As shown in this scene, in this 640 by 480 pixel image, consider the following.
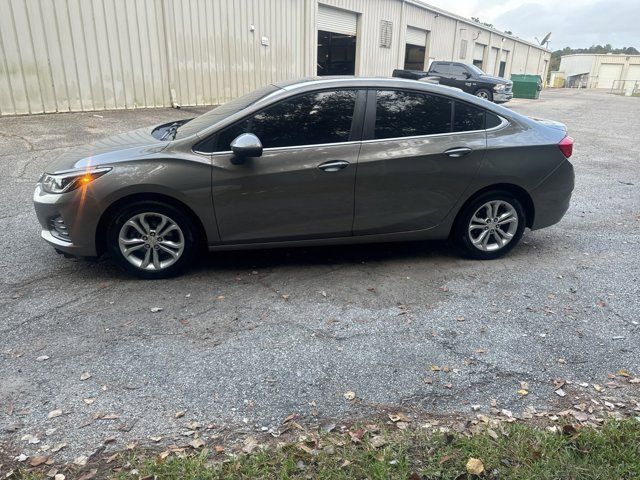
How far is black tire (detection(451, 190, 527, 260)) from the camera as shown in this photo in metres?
4.82

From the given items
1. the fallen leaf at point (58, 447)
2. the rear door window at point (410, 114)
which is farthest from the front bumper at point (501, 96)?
the fallen leaf at point (58, 447)

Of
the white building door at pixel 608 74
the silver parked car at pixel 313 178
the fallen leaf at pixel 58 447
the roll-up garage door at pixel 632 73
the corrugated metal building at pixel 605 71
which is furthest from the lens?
the white building door at pixel 608 74

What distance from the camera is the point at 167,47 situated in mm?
13289

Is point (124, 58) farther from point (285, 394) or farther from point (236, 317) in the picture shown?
point (285, 394)

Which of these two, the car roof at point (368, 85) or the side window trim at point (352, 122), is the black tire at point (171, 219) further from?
the car roof at point (368, 85)

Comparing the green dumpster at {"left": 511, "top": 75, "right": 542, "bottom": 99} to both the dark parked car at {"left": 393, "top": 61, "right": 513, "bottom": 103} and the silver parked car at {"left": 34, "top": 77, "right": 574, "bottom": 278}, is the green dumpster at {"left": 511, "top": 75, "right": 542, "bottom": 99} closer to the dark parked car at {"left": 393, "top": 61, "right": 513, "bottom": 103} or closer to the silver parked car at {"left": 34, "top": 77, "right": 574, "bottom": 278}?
the dark parked car at {"left": 393, "top": 61, "right": 513, "bottom": 103}

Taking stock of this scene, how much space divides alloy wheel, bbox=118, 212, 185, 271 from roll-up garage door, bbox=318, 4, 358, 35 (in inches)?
638

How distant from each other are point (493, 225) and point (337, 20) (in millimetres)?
16974

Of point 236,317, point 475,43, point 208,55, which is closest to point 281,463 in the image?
point 236,317

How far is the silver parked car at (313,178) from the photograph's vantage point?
4148 mm

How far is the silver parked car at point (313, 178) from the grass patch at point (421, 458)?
217cm

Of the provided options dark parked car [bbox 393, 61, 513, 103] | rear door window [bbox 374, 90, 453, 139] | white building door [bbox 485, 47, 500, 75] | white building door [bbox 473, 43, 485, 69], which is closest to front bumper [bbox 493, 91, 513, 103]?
dark parked car [bbox 393, 61, 513, 103]

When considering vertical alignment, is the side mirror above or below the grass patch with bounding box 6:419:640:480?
above

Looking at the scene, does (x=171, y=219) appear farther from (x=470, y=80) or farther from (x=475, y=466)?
(x=470, y=80)
